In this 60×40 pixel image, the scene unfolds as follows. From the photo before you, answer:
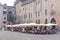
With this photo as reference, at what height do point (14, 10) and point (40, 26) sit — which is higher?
point (14, 10)

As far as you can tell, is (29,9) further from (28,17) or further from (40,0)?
(40,0)

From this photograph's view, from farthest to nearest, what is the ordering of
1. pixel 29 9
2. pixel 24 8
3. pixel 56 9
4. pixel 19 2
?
pixel 19 2 → pixel 24 8 → pixel 29 9 → pixel 56 9

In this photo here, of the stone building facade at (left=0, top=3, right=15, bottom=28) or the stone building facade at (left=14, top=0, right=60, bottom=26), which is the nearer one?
the stone building facade at (left=14, top=0, right=60, bottom=26)

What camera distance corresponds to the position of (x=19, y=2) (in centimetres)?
7331

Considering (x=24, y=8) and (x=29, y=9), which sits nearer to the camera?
(x=29, y=9)

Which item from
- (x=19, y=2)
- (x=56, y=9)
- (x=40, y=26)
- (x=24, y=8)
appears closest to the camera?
(x=40, y=26)

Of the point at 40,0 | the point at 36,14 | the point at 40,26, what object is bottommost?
the point at 40,26

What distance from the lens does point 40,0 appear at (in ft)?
170

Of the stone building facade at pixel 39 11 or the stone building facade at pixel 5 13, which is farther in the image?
the stone building facade at pixel 5 13

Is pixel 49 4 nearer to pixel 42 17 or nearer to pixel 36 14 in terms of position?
pixel 42 17

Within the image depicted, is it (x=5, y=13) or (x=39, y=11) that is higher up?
(x=5, y=13)

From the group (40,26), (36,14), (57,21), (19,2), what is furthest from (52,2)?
(19,2)

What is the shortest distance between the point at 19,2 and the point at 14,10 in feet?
18.1

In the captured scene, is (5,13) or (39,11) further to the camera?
(5,13)
